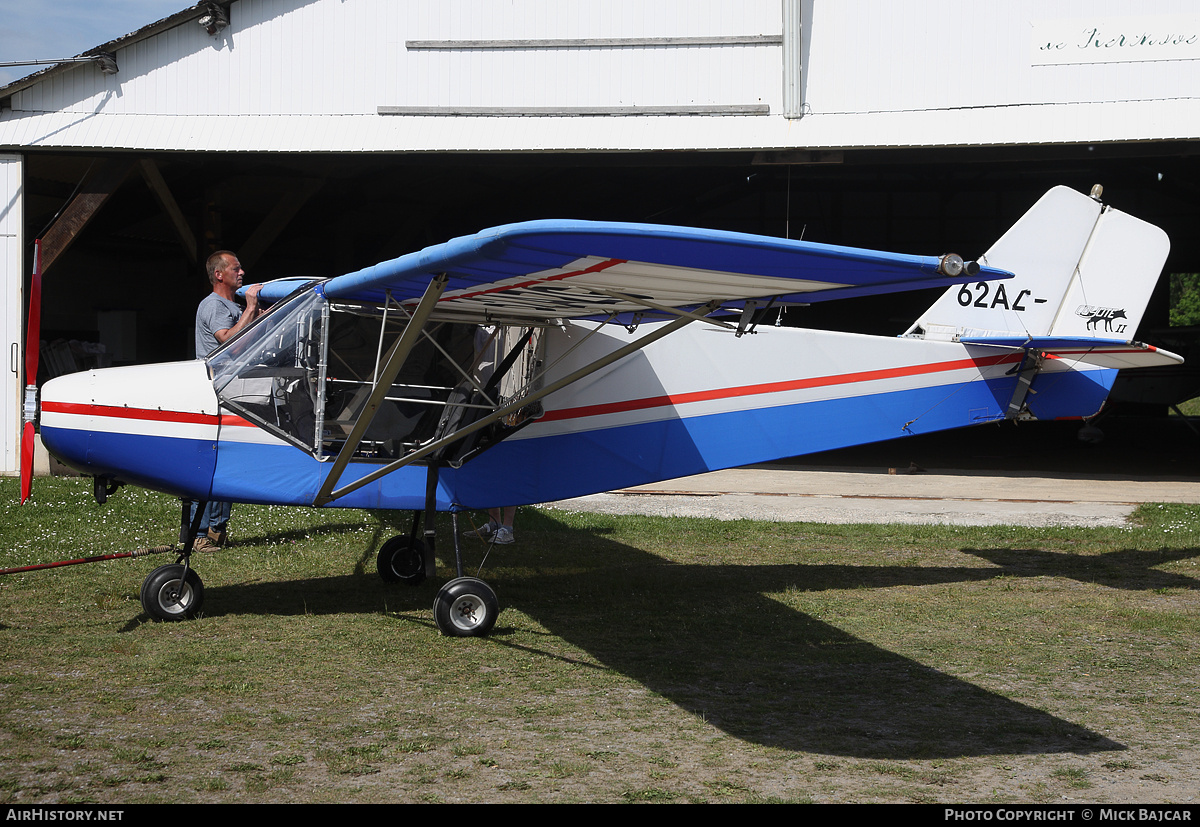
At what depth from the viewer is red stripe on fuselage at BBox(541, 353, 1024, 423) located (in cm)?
621

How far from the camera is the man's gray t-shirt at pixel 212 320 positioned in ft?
21.8

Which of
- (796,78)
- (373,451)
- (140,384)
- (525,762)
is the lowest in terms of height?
(525,762)

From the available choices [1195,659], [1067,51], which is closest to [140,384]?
[1195,659]

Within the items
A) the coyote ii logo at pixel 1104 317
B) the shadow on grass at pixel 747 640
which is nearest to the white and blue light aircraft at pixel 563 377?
the coyote ii logo at pixel 1104 317

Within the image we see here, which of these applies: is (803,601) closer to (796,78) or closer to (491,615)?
(491,615)

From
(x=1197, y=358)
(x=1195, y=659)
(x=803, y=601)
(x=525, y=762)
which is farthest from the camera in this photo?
(x=1197, y=358)

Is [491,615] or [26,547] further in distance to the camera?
[26,547]

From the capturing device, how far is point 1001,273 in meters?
3.64

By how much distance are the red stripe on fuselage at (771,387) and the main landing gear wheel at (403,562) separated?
4.93ft

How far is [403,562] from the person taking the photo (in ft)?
22.1

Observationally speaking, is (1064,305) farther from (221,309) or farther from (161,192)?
(161,192)

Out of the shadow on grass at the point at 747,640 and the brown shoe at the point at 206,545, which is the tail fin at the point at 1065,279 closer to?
the shadow on grass at the point at 747,640

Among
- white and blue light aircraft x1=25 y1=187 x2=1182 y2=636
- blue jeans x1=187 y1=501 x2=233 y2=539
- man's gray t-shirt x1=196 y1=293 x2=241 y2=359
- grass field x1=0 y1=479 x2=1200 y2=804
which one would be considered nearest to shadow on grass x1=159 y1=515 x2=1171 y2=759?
grass field x1=0 y1=479 x2=1200 y2=804
